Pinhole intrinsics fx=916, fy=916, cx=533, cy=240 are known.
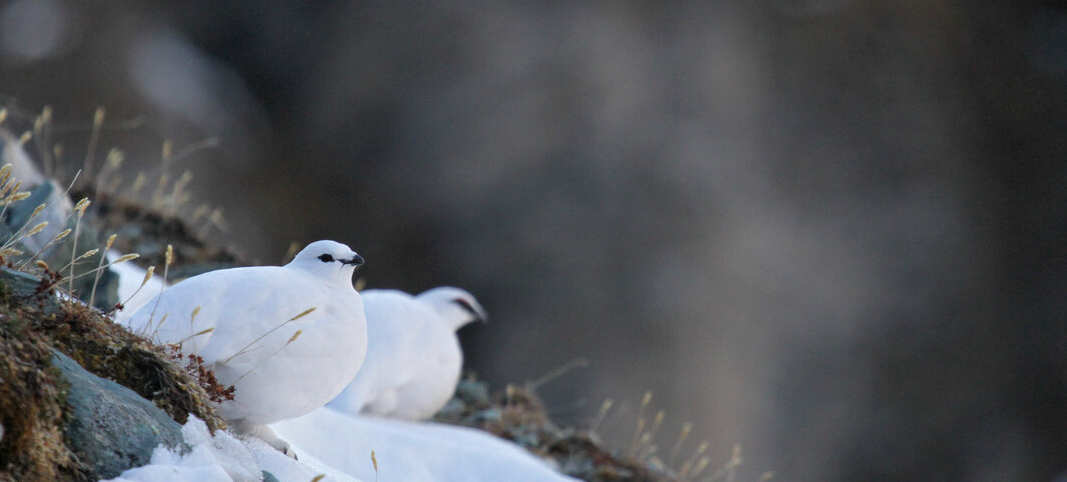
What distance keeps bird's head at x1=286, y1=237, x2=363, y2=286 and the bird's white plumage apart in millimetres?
109

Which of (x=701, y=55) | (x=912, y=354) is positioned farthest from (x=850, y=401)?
(x=701, y=55)

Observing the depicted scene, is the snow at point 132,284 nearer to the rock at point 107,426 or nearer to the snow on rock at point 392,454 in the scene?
the snow on rock at point 392,454

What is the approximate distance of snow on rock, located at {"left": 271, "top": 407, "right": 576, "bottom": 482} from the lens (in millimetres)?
3367

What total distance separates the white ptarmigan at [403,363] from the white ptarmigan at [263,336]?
1.62 metres

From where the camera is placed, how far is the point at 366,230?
1574cm

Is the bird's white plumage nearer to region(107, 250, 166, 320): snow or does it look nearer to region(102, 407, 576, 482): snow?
region(102, 407, 576, 482): snow

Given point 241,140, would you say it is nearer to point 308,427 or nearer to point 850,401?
point 850,401

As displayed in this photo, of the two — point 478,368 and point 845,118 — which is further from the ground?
point 845,118

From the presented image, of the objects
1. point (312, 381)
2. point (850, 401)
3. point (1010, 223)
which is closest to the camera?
point (312, 381)

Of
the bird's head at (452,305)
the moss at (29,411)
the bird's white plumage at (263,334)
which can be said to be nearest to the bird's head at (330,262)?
the bird's white plumage at (263,334)

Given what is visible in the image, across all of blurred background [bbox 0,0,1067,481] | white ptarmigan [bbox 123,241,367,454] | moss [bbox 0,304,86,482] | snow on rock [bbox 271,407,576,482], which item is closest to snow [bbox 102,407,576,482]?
snow on rock [bbox 271,407,576,482]

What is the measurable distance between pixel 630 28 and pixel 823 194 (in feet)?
16.6

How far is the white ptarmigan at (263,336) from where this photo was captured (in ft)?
8.93

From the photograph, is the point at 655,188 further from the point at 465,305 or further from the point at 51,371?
the point at 51,371
